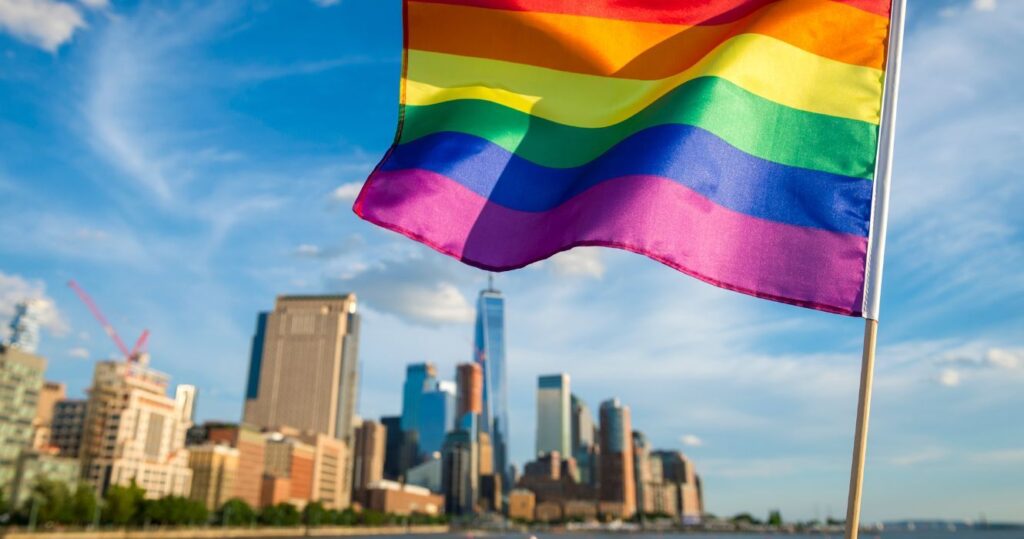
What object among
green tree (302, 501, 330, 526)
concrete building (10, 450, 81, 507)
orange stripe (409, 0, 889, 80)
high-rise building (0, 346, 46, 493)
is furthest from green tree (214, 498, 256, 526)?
orange stripe (409, 0, 889, 80)

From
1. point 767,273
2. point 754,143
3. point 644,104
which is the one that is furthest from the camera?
point 644,104

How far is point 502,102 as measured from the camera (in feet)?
24.8

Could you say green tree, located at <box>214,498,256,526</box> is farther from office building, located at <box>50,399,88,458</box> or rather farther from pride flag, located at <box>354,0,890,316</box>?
pride flag, located at <box>354,0,890,316</box>

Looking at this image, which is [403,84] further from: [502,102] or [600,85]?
[600,85]

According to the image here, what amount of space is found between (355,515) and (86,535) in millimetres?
91487

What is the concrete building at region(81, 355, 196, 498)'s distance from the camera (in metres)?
144

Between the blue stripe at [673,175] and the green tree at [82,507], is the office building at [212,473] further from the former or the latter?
the blue stripe at [673,175]

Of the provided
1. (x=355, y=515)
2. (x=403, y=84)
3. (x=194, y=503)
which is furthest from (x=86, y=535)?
(x=403, y=84)

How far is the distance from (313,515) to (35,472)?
62597 millimetres

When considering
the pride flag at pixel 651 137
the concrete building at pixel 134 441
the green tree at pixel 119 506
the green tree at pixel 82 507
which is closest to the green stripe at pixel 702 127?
the pride flag at pixel 651 137

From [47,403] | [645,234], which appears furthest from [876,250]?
[47,403]

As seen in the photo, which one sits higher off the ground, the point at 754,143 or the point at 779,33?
the point at 779,33

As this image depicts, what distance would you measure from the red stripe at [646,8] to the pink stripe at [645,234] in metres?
1.44

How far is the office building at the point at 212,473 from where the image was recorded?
158875mm
